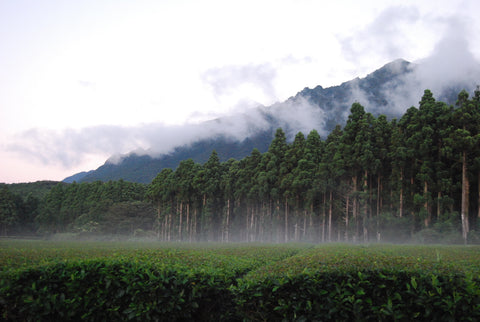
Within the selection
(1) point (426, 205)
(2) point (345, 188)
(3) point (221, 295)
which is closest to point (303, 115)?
(2) point (345, 188)

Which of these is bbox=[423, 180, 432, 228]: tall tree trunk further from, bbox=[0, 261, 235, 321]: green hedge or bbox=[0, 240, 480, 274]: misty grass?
bbox=[0, 261, 235, 321]: green hedge

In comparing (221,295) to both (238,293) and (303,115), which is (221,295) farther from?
(303,115)

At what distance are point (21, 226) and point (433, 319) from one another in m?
95.3

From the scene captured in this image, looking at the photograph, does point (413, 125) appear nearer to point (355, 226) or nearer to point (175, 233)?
point (355, 226)

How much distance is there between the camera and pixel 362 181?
33.5m

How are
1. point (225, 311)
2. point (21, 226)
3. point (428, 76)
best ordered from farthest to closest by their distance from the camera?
point (428, 76) → point (21, 226) → point (225, 311)

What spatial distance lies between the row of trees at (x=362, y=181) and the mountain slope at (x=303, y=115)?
88.7 metres

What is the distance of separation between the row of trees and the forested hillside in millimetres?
105

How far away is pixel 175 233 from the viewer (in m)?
63.8

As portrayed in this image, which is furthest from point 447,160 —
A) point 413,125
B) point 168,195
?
point 168,195

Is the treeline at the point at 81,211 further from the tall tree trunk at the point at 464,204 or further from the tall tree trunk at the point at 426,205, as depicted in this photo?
the tall tree trunk at the point at 464,204

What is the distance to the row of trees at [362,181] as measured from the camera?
83.1 ft

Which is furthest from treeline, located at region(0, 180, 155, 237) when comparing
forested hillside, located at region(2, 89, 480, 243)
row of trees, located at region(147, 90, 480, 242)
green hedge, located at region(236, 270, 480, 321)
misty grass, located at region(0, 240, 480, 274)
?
green hedge, located at region(236, 270, 480, 321)

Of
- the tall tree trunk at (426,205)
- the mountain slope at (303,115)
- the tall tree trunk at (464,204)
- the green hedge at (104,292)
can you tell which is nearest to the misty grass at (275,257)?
the green hedge at (104,292)
